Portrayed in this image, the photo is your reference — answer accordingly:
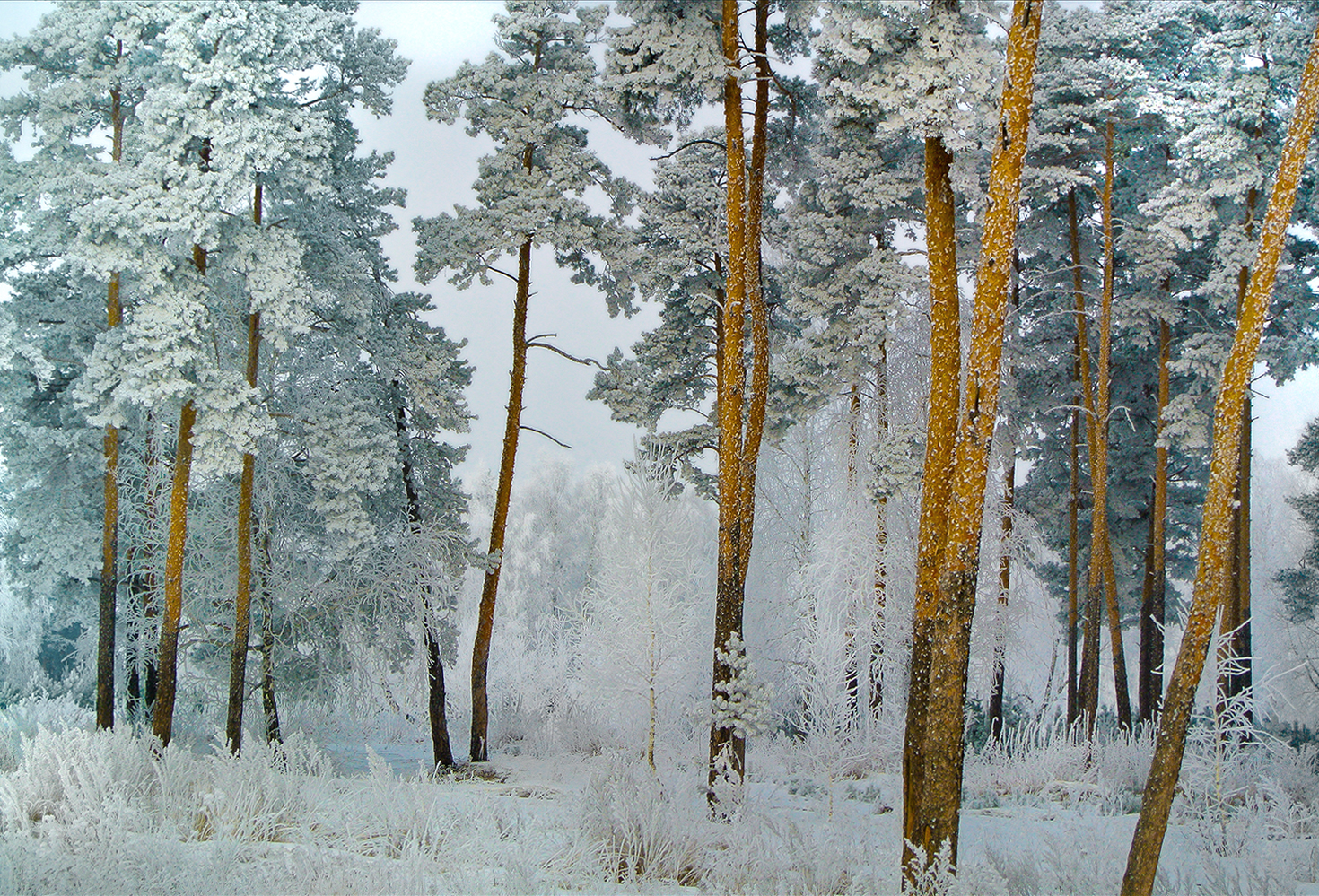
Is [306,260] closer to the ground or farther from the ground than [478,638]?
farther from the ground

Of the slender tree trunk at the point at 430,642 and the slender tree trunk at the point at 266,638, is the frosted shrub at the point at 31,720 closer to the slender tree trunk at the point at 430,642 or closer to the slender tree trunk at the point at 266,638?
the slender tree trunk at the point at 266,638

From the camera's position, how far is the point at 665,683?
14336 millimetres

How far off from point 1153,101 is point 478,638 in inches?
541

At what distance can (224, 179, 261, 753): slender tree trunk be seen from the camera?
43.9ft

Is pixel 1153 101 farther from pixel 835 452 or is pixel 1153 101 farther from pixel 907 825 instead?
pixel 907 825

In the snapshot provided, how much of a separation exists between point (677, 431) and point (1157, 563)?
930 centimetres

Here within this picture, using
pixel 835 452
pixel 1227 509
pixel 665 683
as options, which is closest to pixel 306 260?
pixel 665 683

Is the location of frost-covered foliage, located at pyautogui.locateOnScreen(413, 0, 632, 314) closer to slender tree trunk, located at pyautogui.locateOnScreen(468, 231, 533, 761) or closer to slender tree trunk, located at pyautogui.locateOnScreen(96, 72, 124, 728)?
slender tree trunk, located at pyautogui.locateOnScreen(468, 231, 533, 761)

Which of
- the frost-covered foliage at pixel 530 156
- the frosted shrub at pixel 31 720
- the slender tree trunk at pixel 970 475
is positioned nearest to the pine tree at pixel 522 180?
the frost-covered foliage at pixel 530 156

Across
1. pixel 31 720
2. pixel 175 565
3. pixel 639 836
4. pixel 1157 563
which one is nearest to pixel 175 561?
pixel 175 565

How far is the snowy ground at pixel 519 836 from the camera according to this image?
22.6 feet

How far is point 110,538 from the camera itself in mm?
14398

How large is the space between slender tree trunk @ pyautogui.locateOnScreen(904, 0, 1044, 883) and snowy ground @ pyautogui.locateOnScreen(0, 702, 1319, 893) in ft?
2.35

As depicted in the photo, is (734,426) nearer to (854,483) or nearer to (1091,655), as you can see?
(854,483)
